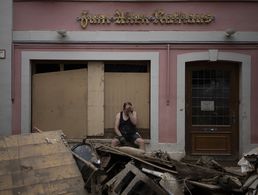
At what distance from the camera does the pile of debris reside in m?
6.27

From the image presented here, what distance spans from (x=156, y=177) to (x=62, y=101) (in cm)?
625

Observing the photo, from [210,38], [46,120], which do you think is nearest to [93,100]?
[46,120]

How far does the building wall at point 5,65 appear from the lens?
12.0 meters

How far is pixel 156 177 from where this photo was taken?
641 cm

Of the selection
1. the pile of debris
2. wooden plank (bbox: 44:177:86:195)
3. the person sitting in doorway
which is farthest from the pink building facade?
wooden plank (bbox: 44:177:86:195)

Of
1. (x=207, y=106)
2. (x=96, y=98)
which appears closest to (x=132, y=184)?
(x=96, y=98)

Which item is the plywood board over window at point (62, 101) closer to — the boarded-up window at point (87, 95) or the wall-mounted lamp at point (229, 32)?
the boarded-up window at point (87, 95)

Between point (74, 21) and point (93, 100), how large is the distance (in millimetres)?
1894

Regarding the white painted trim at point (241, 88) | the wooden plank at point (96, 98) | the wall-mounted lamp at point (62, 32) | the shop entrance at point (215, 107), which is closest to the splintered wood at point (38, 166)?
the wooden plank at point (96, 98)

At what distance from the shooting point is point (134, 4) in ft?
39.4

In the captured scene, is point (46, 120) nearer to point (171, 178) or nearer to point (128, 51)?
point (128, 51)

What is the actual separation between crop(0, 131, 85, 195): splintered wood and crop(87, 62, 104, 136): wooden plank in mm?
5100

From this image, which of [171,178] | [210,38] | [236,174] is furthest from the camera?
[210,38]

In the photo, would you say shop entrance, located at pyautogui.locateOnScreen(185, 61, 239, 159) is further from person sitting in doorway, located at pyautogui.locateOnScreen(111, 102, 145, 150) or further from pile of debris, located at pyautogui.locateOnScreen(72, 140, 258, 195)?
pile of debris, located at pyautogui.locateOnScreen(72, 140, 258, 195)
